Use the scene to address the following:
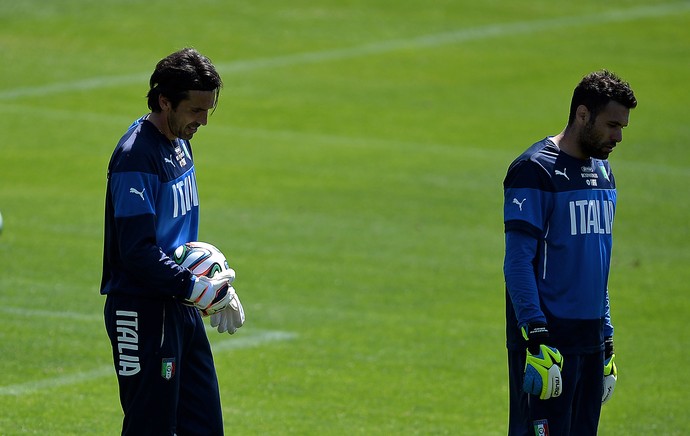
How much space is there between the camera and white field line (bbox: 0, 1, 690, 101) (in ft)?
78.2

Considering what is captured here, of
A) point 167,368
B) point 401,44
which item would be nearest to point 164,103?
point 167,368

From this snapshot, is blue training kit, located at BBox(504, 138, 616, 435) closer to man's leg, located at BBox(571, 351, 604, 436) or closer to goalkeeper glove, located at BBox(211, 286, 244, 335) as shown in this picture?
man's leg, located at BBox(571, 351, 604, 436)

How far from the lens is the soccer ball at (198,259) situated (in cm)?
628

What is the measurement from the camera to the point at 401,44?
28.8 meters

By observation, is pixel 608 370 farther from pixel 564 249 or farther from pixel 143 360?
pixel 143 360

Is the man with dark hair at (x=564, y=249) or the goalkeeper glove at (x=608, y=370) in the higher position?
the man with dark hair at (x=564, y=249)

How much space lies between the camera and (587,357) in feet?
21.3

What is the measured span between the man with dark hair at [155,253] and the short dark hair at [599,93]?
1.94 metres

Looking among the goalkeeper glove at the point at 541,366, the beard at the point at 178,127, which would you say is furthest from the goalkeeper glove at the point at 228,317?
the goalkeeper glove at the point at 541,366

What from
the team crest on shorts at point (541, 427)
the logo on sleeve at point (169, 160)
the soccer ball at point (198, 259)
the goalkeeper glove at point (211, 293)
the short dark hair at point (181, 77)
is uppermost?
the short dark hair at point (181, 77)

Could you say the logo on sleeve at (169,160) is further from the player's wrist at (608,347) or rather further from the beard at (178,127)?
the player's wrist at (608,347)

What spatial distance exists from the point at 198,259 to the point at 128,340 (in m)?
0.58

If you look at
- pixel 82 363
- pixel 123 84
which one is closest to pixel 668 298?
pixel 82 363

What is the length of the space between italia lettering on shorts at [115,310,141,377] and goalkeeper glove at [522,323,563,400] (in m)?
1.97
